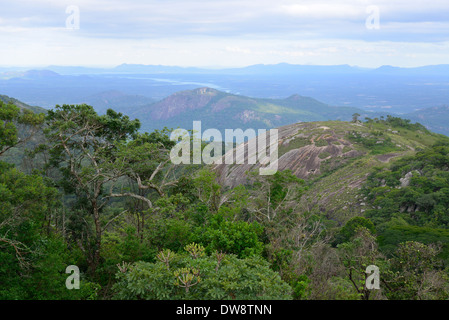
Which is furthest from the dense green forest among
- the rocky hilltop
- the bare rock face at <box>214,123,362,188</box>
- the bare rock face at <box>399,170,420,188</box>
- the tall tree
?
the bare rock face at <box>214,123,362,188</box>

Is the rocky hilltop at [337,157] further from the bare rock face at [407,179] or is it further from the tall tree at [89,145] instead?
the tall tree at [89,145]

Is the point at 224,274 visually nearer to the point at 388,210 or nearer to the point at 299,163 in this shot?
the point at 388,210

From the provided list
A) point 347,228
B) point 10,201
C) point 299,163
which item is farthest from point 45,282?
point 299,163

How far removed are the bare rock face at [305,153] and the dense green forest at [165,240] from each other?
37099 millimetres

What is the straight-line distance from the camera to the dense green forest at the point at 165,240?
9.86 metres

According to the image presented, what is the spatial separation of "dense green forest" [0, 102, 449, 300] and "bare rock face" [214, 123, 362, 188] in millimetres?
37099

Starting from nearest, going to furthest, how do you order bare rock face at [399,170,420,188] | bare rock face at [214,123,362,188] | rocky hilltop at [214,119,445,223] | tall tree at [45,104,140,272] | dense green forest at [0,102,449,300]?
dense green forest at [0,102,449,300], tall tree at [45,104,140,272], bare rock face at [399,170,420,188], rocky hilltop at [214,119,445,223], bare rock face at [214,123,362,188]

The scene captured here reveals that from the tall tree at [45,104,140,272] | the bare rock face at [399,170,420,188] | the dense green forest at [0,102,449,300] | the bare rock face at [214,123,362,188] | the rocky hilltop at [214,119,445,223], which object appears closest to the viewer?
the dense green forest at [0,102,449,300]

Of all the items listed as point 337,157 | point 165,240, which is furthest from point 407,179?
point 165,240

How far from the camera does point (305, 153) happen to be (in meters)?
68.9

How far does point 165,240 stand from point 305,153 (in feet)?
192

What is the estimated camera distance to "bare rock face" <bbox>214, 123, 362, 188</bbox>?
6406 centimetres

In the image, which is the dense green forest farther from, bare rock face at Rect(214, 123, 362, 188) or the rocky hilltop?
bare rock face at Rect(214, 123, 362, 188)
